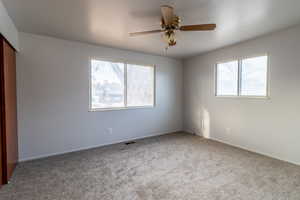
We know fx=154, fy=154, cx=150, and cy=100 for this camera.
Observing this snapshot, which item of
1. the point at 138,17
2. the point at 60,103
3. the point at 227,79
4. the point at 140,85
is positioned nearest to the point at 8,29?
the point at 60,103

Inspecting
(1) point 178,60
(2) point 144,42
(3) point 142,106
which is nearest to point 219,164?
(3) point 142,106

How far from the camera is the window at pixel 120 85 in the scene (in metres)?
3.71

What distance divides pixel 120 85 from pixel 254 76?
3146mm

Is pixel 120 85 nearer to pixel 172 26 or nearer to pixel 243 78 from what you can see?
pixel 172 26

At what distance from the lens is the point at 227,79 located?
12.9ft

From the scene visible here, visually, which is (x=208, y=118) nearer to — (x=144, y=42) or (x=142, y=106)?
(x=142, y=106)

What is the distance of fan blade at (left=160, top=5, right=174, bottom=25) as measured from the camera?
1755 millimetres

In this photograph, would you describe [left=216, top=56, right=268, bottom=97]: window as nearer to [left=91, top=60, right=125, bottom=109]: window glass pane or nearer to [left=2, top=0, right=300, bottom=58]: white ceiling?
[left=2, top=0, right=300, bottom=58]: white ceiling

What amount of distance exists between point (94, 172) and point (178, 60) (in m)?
4.01

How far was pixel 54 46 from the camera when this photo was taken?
3117mm

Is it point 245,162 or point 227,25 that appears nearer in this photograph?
point 227,25

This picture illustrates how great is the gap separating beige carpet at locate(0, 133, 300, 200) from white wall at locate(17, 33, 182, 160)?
376 mm

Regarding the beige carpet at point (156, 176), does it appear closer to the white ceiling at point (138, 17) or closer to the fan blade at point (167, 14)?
the fan blade at point (167, 14)

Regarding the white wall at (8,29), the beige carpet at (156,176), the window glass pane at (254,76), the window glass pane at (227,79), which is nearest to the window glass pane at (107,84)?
the beige carpet at (156,176)
